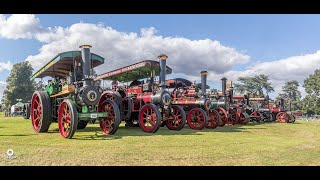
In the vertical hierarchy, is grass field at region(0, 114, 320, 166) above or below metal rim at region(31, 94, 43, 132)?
below

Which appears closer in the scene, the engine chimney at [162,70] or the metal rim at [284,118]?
the engine chimney at [162,70]

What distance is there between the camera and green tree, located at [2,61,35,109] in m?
36.8

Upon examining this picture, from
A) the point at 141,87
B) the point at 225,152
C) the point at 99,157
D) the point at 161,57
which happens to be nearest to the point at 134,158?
the point at 99,157

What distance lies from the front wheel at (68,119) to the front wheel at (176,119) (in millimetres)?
3615

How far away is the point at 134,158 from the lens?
15.9 feet

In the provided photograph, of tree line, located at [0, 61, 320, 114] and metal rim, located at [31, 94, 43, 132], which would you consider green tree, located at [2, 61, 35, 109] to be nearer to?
tree line, located at [0, 61, 320, 114]

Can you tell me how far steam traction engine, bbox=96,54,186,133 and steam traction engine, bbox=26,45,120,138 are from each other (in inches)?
45.2

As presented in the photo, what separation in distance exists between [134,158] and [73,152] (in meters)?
1.20

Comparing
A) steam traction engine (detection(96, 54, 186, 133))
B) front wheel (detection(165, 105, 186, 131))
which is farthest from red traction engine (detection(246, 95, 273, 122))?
steam traction engine (detection(96, 54, 186, 133))

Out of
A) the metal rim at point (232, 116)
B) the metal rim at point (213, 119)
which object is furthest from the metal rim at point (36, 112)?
the metal rim at point (232, 116)

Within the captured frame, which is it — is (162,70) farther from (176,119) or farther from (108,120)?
(108,120)

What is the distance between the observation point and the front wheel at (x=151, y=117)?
28.6ft

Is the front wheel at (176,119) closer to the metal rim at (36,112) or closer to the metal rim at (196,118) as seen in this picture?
the metal rim at (196,118)
